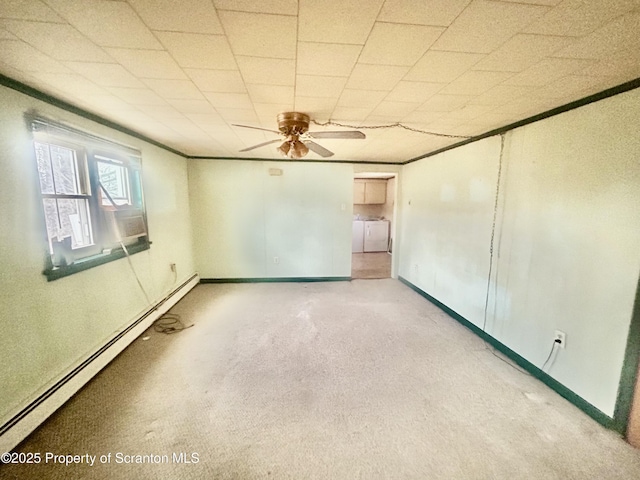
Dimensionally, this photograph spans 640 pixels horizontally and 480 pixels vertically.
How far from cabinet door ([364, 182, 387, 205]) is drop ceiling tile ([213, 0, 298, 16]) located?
6823 mm

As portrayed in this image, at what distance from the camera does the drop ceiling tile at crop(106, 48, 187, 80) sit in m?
1.37

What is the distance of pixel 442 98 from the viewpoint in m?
1.93

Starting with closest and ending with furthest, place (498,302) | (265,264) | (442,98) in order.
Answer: (442,98) → (498,302) → (265,264)

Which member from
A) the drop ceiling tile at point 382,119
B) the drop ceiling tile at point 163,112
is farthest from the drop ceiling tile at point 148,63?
the drop ceiling tile at point 382,119

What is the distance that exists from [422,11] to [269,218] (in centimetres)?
394

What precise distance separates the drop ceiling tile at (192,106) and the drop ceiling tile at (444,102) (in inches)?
69.2

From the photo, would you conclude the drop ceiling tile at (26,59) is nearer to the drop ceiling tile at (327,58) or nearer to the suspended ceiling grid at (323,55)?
the suspended ceiling grid at (323,55)

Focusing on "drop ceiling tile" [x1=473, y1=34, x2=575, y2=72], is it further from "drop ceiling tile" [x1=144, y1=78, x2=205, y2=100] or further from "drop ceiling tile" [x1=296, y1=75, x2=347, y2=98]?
"drop ceiling tile" [x1=144, y1=78, x2=205, y2=100]

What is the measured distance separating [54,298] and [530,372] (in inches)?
157

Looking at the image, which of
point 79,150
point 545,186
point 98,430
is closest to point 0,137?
point 79,150

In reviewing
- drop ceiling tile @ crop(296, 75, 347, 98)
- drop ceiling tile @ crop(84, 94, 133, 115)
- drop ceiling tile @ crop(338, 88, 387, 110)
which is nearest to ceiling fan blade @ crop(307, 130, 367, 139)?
drop ceiling tile @ crop(338, 88, 387, 110)

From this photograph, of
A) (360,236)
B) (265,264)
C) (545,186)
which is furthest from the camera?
(360,236)

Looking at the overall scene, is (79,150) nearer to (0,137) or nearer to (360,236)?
(0,137)

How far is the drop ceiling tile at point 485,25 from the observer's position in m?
1.03
